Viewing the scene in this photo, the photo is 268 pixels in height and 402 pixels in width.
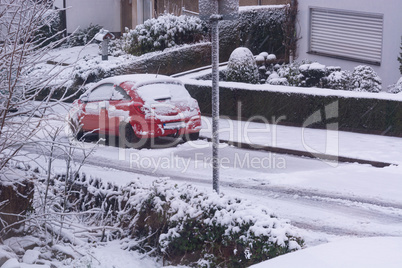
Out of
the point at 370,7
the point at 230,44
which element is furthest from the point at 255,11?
the point at 370,7

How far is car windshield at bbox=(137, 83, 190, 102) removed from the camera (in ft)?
45.2

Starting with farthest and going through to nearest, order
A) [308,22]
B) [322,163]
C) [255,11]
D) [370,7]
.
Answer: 1. [255,11]
2. [308,22]
3. [370,7]
4. [322,163]

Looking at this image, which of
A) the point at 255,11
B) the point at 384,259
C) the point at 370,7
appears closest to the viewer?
the point at 384,259

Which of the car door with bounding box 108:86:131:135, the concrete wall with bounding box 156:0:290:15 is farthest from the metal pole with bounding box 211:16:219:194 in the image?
the concrete wall with bounding box 156:0:290:15

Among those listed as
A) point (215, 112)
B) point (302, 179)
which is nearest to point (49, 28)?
point (215, 112)

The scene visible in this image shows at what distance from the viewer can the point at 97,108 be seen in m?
14.7

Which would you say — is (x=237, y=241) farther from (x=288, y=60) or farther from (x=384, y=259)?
(x=288, y=60)

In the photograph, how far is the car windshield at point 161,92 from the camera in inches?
543

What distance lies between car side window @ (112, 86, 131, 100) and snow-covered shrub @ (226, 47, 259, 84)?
5.27 meters

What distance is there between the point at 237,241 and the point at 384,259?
2524mm

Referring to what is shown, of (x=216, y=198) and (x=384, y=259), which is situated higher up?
(x=384, y=259)

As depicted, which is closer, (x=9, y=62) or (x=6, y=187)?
(x=9, y=62)

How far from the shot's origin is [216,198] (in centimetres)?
683

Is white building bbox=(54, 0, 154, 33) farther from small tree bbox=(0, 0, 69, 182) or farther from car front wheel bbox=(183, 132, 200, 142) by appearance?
small tree bbox=(0, 0, 69, 182)
